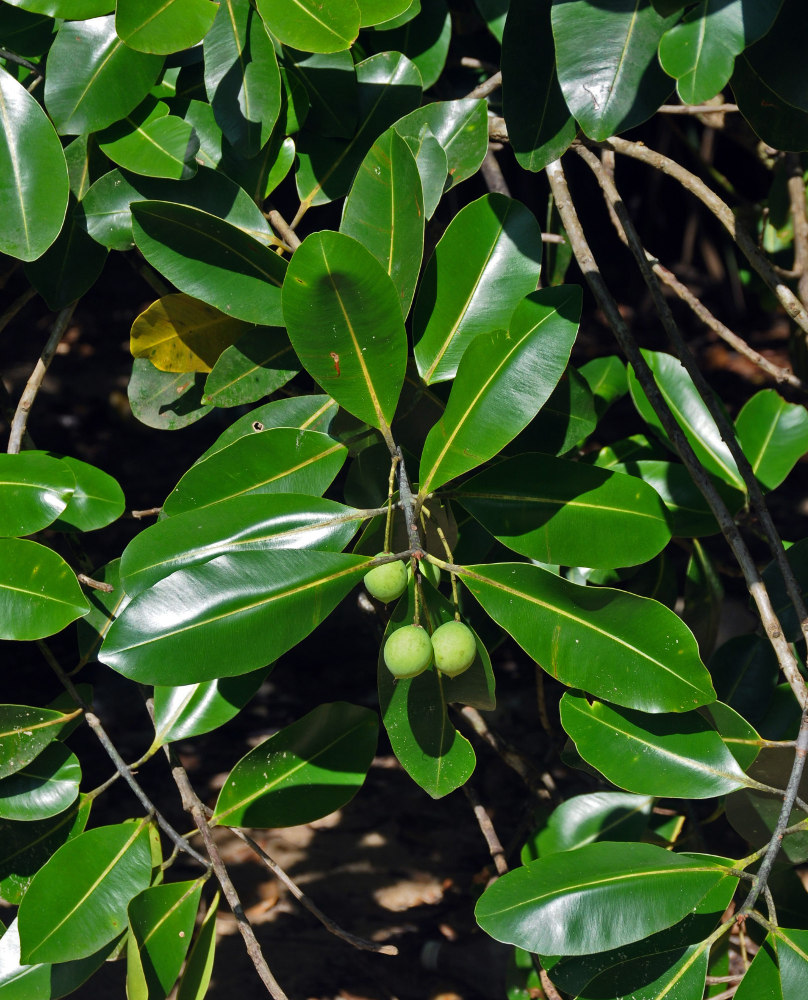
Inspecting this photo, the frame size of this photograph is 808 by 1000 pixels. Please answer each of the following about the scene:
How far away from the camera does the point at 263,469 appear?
38.9 inches

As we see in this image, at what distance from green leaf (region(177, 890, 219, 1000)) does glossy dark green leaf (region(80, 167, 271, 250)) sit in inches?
35.5

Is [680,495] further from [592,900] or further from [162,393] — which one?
[162,393]

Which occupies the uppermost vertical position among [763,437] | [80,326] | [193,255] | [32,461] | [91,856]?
[193,255]

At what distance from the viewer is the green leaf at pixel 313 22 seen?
0.94 metres

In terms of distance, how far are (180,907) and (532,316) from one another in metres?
0.90

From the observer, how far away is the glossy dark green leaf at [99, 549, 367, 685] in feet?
2.67

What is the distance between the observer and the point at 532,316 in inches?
37.2

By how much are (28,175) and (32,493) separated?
Answer: 394 millimetres

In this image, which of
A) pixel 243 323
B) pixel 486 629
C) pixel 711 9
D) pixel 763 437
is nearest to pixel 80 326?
pixel 243 323

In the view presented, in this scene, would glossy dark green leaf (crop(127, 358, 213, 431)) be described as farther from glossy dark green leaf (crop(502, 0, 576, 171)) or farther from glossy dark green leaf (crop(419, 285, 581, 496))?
glossy dark green leaf (crop(502, 0, 576, 171))

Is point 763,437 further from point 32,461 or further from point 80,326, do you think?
point 80,326

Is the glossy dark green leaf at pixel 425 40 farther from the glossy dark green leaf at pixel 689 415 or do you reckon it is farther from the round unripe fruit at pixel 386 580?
the round unripe fruit at pixel 386 580

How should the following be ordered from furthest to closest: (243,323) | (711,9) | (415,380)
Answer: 1. (243,323)
2. (415,380)
3. (711,9)

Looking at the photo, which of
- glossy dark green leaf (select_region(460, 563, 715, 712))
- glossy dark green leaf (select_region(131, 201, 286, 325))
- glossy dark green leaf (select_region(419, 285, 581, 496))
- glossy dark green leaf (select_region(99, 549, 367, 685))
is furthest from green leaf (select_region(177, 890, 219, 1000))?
glossy dark green leaf (select_region(131, 201, 286, 325))
